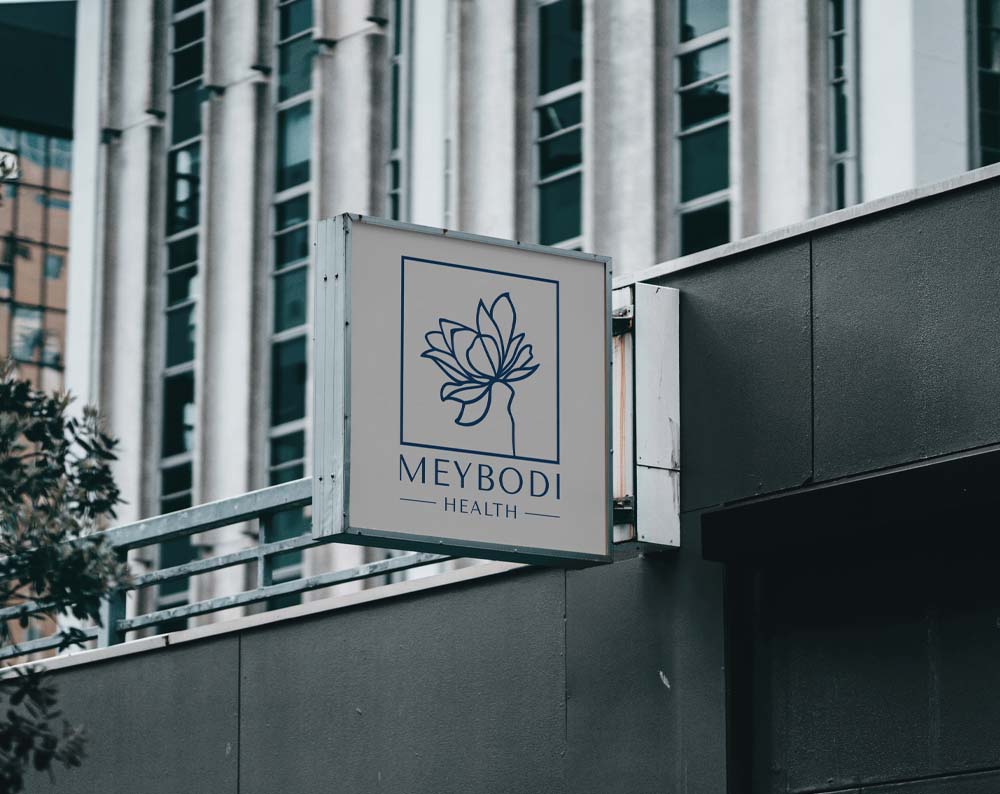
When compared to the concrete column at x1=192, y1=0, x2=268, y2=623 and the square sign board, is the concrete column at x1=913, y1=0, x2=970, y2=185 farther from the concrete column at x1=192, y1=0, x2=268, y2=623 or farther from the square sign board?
the concrete column at x1=192, y1=0, x2=268, y2=623

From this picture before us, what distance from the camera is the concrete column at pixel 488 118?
26500 millimetres

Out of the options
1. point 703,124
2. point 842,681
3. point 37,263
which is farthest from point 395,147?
point 37,263

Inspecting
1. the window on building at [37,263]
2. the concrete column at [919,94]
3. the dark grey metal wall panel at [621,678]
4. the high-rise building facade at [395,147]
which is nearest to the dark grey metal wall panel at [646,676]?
the dark grey metal wall panel at [621,678]

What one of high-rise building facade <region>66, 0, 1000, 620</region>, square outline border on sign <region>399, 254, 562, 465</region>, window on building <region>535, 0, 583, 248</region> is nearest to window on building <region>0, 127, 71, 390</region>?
high-rise building facade <region>66, 0, 1000, 620</region>

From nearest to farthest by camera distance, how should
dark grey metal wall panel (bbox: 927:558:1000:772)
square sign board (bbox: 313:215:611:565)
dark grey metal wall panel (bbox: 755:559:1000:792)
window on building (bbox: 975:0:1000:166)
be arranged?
dark grey metal wall panel (bbox: 927:558:1000:772), dark grey metal wall panel (bbox: 755:559:1000:792), square sign board (bbox: 313:215:611:565), window on building (bbox: 975:0:1000:166)

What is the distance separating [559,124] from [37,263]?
2878 cm

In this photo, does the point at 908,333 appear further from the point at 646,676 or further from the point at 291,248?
the point at 291,248

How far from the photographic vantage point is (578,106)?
2595 centimetres

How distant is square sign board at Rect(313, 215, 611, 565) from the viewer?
996cm

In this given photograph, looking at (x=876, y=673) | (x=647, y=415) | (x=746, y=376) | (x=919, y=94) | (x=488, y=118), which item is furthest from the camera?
(x=488, y=118)

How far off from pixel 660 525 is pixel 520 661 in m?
1.21

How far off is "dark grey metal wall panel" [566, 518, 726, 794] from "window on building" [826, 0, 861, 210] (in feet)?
39.0

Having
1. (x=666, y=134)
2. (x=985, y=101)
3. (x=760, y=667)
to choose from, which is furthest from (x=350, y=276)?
(x=666, y=134)

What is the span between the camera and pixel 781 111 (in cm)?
2309
